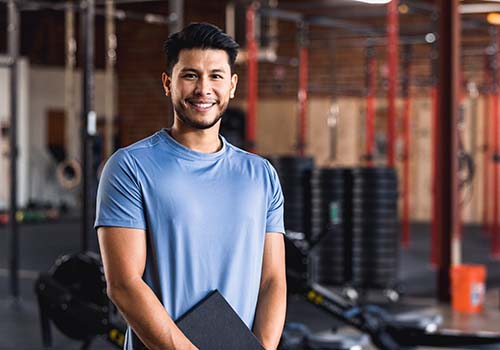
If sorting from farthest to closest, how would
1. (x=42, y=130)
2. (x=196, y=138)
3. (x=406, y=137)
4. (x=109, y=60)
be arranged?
(x=42, y=130), (x=406, y=137), (x=109, y=60), (x=196, y=138)

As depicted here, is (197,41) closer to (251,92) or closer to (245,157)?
(245,157)

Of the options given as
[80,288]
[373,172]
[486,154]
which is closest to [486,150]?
[486,154]

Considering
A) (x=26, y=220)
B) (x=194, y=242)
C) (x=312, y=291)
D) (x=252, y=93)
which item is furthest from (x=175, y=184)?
(x=26, y=220)

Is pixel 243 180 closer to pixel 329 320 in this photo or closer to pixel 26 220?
pixel 329 320

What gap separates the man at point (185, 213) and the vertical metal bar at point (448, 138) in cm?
505

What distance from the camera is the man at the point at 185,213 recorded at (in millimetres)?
1840

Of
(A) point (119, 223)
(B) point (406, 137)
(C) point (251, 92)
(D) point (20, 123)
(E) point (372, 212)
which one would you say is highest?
(C) point (251, 92)

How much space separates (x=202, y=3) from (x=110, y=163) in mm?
12309

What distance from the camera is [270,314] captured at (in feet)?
6.48

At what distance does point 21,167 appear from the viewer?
48.0 feet

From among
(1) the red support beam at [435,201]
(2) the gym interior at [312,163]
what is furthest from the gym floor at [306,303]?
(1) the red support beam at [435,201]

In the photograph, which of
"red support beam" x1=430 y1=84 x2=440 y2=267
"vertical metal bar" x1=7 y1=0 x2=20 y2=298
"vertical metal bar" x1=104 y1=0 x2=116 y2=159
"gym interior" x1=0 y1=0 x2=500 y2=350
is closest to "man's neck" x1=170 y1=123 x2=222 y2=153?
"gym interior" x1=0 y1=0 x2=500 y2=350

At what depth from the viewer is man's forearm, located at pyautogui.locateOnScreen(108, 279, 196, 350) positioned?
1.81 meters

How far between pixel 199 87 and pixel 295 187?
519 cm
